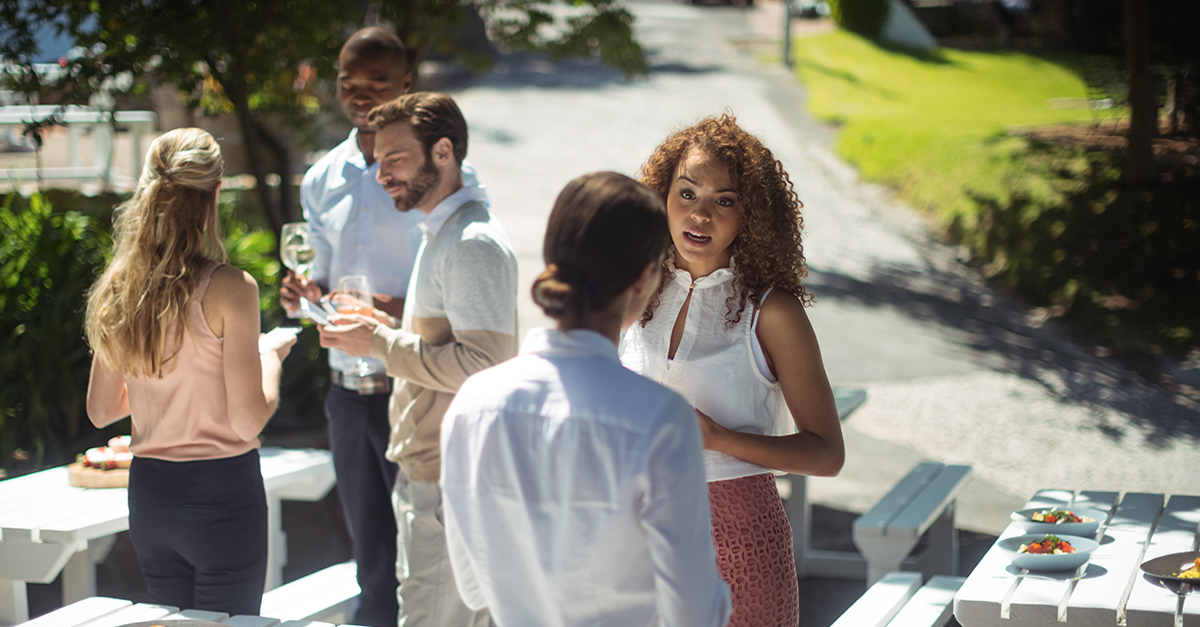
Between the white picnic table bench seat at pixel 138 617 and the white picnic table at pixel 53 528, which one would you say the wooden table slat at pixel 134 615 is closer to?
the white picnic table bench seat at pixel 138 617

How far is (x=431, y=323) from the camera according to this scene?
308cm

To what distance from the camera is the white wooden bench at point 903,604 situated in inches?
143

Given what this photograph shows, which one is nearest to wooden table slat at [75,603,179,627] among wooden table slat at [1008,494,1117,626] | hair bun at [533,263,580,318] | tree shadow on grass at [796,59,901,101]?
hair bun at [533,263,580,318]

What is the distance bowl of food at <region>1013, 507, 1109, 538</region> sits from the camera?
3377 mm

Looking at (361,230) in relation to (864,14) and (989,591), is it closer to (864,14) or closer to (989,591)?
(989,591)

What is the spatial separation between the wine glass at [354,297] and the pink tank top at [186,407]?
0.41 m

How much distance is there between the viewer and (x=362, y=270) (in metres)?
3.84

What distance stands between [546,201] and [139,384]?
11.9 meters

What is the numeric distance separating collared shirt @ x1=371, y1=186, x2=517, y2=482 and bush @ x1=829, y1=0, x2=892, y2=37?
26.4 metres

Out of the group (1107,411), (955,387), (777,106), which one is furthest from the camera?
(777,106)

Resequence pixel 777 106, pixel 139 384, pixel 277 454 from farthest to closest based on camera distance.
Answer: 1. pixel 777 106
2. pixel 277 454
3. pixel 139 384

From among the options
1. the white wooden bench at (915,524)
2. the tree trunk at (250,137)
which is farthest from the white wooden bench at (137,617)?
the tree trunk at (250,137)

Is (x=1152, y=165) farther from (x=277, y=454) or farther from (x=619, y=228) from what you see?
(x=619, y=228)

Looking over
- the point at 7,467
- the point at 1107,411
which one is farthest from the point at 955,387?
the point at 7,467
